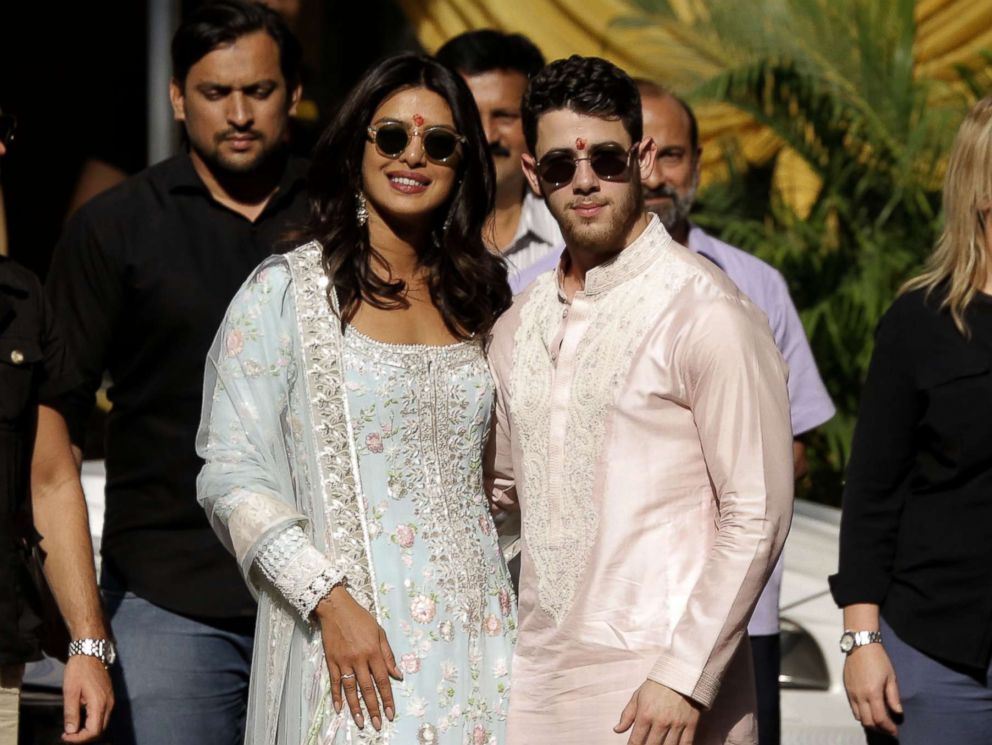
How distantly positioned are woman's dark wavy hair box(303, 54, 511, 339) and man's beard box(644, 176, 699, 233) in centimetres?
Result: 111

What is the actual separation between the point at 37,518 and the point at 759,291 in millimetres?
2095

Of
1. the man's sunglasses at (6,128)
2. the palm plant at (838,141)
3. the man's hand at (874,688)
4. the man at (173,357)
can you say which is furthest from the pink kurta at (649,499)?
the palm plant at (838,141)

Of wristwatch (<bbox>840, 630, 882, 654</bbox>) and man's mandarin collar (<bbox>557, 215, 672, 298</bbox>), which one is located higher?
man's mandarin collar (<bbox>557, 215, 672, 298</bbox>)

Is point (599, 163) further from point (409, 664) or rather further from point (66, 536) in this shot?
point (66, 536)

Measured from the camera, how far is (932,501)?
3887 mm

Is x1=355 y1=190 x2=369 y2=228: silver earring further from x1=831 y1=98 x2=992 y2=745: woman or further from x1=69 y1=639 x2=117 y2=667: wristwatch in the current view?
x1=831 y1=98 x2=992 y2=745: woman

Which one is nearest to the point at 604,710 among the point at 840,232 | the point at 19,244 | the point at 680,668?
the point at 680,668

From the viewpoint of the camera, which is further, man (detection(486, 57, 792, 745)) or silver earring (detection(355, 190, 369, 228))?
silver earring (detection(355, 190, 369, 228))

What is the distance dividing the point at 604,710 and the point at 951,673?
0.97m

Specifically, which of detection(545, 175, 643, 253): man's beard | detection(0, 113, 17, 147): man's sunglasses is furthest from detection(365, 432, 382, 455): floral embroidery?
detection(0, 113, 17, 147): man's sunglasses

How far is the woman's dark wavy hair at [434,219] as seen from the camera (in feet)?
11.9

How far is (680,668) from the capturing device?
3076 mm

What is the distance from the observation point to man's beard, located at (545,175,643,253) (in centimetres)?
337

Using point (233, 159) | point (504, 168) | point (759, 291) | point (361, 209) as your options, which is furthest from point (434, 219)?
point (504, 168)
